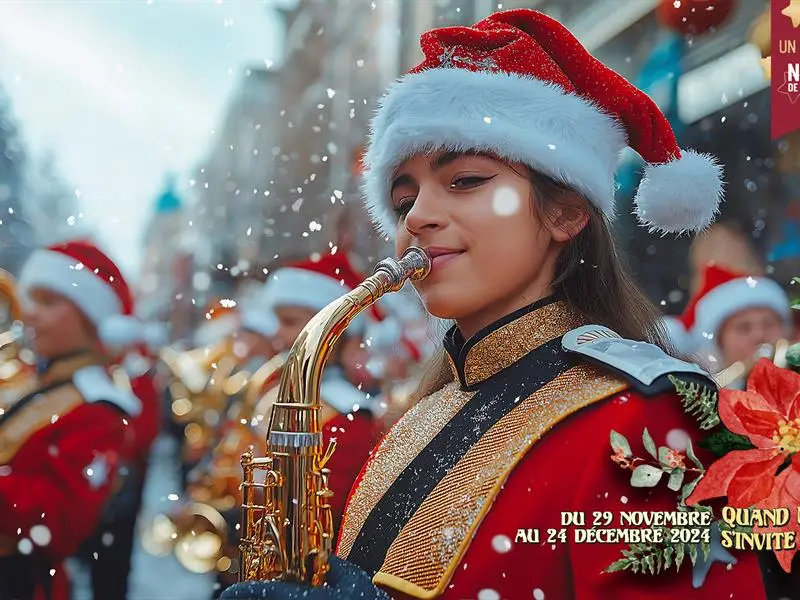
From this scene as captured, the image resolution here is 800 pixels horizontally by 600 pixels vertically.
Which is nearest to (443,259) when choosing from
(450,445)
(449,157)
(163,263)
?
(449,157)

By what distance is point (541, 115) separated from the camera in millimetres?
1128

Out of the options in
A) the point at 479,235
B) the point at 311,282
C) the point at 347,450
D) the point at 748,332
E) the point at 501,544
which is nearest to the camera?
the point at 501,544

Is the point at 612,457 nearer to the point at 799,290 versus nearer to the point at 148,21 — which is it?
the point at 799,290

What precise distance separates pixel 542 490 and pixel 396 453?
0.88ft

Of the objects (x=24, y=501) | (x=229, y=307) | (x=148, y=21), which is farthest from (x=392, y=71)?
(x=24, y=501)

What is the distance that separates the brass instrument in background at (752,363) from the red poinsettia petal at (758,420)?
8 centimetres

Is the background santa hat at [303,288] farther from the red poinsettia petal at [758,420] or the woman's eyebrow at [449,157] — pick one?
the red poinsettia petal at [758,420]

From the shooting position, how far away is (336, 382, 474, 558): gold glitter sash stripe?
1.16m

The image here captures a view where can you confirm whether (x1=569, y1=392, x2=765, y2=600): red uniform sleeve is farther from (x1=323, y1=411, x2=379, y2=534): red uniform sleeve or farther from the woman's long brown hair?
(x1=323, y1=411, x2=379, y2=534): red uniform sleeve

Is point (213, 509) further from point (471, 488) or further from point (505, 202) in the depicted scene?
point (505, 202)

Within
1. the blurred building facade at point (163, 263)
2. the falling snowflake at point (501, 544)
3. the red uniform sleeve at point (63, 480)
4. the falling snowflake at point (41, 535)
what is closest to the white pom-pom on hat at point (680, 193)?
the falling snowflake at point (501, 544)

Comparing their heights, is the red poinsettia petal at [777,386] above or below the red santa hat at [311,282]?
below

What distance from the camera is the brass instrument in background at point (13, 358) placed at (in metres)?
1.68

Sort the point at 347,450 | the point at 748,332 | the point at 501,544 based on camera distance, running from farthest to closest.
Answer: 1. the point at 347,450
2. the point at 748,332
3. the point at 501,544
